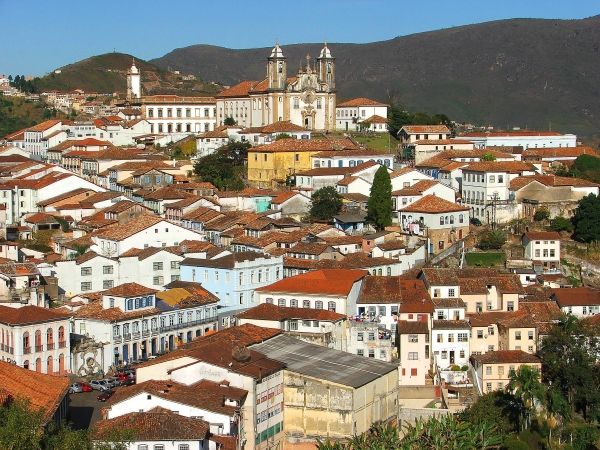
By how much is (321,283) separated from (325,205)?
10.6 metres

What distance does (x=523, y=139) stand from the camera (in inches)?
2458

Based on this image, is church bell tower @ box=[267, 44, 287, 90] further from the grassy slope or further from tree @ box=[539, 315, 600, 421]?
tree @ box=[539, 315, 600, 421]

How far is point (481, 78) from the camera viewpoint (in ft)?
401

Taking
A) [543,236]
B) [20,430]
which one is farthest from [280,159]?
[20,430]

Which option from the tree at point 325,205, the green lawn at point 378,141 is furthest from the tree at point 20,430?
the green lawn at point 378,141

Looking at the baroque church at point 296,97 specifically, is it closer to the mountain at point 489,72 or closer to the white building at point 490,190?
the white building at point 490,190

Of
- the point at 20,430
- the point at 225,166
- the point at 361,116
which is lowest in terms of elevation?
the point at 20,430

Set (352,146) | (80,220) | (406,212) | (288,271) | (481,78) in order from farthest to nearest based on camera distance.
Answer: (481,78), (352,146), (80,220), (406,212), (288,271)

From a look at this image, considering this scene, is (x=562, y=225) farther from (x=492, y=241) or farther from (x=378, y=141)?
(x=378, y=141)

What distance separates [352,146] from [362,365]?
88.1 ft

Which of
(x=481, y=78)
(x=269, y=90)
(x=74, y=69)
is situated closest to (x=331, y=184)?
(x=269, y=90)

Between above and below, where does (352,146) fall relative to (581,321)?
above

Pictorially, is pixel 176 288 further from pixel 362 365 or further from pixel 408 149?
pixel 408 149

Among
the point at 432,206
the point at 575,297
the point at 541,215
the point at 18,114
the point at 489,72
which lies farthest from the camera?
the point at 489,72
